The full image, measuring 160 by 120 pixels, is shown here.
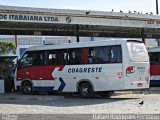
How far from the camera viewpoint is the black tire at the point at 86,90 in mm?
21672

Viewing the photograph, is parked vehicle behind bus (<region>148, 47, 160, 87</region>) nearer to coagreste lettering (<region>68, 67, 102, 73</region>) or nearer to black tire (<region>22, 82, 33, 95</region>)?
coagreste lettering (<region>68, 67, 102, 73</region>)

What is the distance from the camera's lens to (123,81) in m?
20.2

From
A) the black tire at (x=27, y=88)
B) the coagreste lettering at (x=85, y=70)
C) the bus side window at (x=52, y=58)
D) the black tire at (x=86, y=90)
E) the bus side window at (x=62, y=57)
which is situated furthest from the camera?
the black tire at (x=27, y=88)

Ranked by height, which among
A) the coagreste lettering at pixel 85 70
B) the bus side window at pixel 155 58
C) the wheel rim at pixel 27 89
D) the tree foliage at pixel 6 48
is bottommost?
the wheel rim at pixel 27 89

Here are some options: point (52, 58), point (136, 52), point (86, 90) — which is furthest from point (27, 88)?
point (136, 52)

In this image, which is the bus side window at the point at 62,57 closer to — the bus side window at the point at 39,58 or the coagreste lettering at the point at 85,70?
the coagreste lettering at the point at 85,70

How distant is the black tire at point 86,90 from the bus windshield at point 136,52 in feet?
9.20

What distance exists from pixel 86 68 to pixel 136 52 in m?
2.73

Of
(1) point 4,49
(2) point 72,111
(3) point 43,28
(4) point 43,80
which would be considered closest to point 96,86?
(4) point 43,80

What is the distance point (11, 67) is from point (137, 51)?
12.0 metres

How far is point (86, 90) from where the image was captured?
→ 71.6ft

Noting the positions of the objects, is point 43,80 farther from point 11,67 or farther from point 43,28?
point 43,28

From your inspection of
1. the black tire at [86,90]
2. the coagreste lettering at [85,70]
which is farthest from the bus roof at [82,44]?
the black tire at [86,90]

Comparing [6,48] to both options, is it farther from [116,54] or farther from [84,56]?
[116,54]
